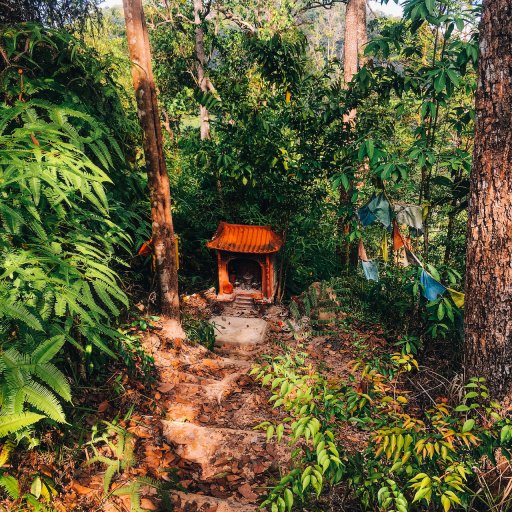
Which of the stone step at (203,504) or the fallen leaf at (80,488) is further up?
the fallen leaf at (80,488)

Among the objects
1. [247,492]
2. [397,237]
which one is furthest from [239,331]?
[247,492]

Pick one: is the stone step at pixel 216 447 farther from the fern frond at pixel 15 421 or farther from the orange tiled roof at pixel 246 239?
the orange tiled roof at pixel 246 239

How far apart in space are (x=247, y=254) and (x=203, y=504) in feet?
16.8

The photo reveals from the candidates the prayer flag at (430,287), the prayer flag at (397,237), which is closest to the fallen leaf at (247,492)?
the prayer flag at (430,287)

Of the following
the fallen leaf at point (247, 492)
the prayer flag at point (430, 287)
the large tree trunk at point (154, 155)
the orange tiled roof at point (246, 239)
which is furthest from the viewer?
the orange tiled roof at point (246, 239)

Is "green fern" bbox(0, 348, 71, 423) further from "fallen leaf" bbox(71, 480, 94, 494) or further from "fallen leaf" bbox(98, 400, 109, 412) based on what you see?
"fallen leaf" bbox(98, 400, 109, 412)

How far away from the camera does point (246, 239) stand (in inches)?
304

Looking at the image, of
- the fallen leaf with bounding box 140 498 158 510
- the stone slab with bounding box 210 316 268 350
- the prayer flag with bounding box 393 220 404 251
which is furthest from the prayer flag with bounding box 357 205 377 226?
the fallen leaf with bounding box 140 498 158 510

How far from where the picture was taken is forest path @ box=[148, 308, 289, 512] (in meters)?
3.19

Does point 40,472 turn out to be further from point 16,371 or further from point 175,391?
point 175,391

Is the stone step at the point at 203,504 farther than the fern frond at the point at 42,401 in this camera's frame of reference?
Yes

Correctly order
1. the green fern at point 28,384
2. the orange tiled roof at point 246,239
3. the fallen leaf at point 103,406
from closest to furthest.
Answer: the green fern at point 28,384 → the fallen leaf at point 103,406 → the orange tiled roof at point 246,239

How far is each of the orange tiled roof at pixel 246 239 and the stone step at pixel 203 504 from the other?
15.9 feet

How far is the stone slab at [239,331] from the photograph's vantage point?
6.78 m
